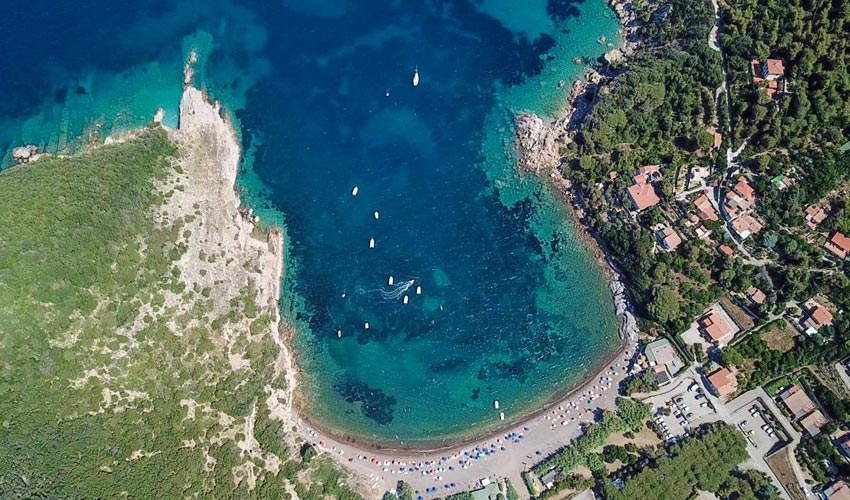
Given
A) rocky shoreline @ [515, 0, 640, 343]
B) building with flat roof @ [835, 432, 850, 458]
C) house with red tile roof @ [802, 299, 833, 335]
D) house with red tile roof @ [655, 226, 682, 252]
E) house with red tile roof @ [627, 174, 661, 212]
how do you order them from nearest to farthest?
building with flat roof @ [835, 432, 850, 458], house with red tile roof @ [802, 299, 833, 335], house with red tile roof @ [655, 226, 682, 252], house with red tile roof @ [627, 174, 661, 212], rocky shoreline @ [515, 0, 640, 343]

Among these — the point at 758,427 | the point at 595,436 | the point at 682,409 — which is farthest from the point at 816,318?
the point at 595,436

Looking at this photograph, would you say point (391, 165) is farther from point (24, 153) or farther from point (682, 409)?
point (24, 153)

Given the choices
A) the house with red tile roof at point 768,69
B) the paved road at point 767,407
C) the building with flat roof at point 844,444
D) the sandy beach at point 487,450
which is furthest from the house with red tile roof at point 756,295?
the house with red tile roof at point 768,69

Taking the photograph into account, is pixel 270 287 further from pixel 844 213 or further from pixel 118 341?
pixel 844 213

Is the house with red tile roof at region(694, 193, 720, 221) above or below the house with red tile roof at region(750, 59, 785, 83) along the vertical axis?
below

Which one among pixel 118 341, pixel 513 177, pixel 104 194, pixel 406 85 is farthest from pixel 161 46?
pixel 513 177

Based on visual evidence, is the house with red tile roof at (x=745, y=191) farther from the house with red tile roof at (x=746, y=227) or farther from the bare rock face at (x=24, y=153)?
the bare rock face at (x=24, y=153)

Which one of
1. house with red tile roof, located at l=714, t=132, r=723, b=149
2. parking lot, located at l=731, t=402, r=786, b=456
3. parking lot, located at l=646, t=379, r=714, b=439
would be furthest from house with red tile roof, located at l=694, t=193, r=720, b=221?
parking lot, located at l=731, t=402, r=786, b=456

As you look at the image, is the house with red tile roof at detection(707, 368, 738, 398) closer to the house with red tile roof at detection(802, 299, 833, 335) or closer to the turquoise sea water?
the house with red tile roof at detection(802, 299, 833, 335)
